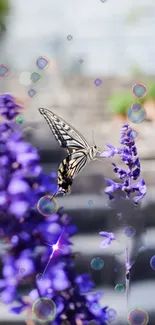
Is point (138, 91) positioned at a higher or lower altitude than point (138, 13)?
lower

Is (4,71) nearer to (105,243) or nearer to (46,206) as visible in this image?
(46,206)

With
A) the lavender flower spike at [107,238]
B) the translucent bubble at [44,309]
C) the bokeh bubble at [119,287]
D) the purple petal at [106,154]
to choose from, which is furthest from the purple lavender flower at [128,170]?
the translucent bubble at [44,309]

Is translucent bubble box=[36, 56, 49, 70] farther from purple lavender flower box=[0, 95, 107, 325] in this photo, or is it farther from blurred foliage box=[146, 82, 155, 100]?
blurred foliage box=[146, 82, 155, 100]

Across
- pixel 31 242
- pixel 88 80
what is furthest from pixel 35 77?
pixel 31 242

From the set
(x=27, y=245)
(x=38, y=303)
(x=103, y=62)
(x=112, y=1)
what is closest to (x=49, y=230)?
(x=27, y=245)

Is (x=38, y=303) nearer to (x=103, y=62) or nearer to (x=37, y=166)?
(x=37, y=166)

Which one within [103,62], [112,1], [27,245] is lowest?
[27,245]
